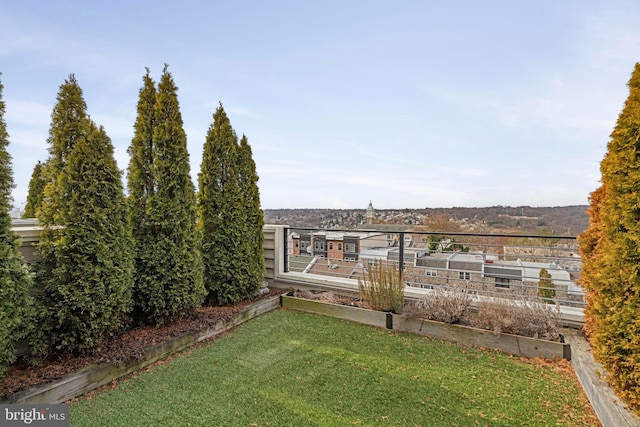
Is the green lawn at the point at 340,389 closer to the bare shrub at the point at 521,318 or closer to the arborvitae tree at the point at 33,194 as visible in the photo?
the bare shrub at the point at 521,318

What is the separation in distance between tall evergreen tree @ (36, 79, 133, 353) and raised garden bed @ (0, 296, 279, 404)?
0.84 feet

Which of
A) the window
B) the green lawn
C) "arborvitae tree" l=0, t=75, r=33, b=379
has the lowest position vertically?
the green lawn

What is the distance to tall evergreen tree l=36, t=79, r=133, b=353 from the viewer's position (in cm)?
243

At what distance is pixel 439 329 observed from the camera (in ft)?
10.8

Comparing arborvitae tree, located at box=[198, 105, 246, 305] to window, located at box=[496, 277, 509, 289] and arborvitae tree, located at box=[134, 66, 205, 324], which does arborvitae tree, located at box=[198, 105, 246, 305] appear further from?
window, located at box=[496, 277, 509, 289]

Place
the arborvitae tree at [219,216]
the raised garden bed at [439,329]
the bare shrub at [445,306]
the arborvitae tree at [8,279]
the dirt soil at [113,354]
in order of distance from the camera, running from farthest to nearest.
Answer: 1. the arborvitae tree at [219,216]
2. the bare shrub at [445,306]
3. the raised garden bed at [439,329]
4. the dirt soil at [113,354]
5. the arborvitae tree at [8,279]

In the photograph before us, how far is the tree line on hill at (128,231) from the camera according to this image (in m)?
2.39

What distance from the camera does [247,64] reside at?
6.14 meters

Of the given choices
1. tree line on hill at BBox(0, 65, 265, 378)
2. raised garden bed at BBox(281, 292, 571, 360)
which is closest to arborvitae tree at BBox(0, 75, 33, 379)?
tree line on hill at BBox(0, 65, 265, 378)

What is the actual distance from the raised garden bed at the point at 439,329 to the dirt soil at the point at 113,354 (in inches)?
44.3

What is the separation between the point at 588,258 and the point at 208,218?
4073mm

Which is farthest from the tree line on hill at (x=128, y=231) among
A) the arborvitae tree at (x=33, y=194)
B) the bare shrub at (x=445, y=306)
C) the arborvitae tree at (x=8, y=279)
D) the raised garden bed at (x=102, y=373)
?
the arborvitae tree at (x=33, y=194)

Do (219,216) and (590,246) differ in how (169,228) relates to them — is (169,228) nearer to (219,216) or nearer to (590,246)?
(219,216)

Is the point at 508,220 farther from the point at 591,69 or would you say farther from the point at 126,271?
the point at 126,271
